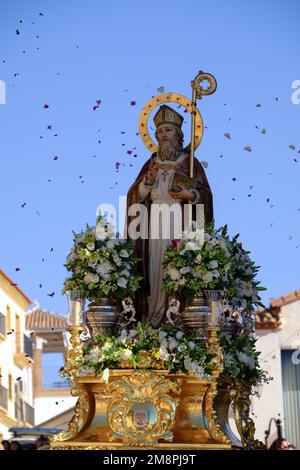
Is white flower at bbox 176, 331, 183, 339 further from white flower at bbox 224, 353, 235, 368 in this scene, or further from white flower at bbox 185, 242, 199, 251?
white flower at bbox 185, 242, 199, 251

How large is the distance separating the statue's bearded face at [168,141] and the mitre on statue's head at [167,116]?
5 centimetres

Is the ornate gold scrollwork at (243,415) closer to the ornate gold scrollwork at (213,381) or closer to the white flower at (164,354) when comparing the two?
the ornate gold scrollwork at (213,381)

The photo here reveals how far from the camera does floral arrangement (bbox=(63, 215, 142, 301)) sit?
16.8m

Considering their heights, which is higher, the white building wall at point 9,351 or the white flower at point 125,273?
the white building wall at point 9,351

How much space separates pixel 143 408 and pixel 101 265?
1.72 m

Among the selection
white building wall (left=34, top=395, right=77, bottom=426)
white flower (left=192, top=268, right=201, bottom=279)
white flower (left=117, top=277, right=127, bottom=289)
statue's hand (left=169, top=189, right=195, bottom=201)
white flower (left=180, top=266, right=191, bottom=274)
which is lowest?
white flower (left=117, top=277, right=127, bottom=289)

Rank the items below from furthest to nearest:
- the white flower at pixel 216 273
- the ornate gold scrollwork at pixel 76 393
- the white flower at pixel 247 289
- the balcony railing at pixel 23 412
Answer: the balcony railing at pixel 23 412 → the white flower at pixel 247 289 → the white flower at pixel 216 273 → the ornate gold scrollwork at pixel 76 393

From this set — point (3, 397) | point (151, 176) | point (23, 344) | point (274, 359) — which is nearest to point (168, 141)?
point (151, 176)

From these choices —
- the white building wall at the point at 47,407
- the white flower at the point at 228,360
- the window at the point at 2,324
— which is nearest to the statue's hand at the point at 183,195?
the white flower at the point at 228,360

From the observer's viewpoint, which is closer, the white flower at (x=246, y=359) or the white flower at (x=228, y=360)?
the white flower at (x=228, y=360)

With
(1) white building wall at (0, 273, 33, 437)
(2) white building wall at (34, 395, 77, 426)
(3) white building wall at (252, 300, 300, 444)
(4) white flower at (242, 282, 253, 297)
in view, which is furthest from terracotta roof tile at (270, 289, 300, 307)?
(4) white flower at (242, 282, 253, 297)

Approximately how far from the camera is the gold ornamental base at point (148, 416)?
52.4 feet

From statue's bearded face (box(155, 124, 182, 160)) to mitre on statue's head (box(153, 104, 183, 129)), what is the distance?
47 mm

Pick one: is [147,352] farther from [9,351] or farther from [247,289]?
[9,351]
